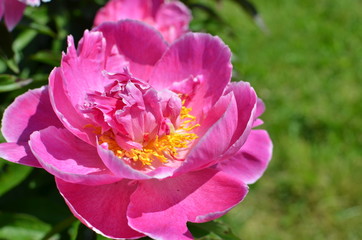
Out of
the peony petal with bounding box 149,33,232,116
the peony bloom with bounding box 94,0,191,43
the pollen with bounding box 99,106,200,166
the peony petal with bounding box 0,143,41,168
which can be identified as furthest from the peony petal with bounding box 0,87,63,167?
the peony bloom with bounding box 94,0,191,43

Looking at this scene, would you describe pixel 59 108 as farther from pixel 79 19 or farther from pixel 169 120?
pixel 79 19

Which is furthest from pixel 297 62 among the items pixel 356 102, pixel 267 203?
pixel 267 203

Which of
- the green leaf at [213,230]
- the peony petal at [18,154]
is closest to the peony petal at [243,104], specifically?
the green leaf at [213,230]

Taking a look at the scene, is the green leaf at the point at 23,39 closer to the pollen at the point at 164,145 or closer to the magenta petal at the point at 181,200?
the pollen at the point at 164,145

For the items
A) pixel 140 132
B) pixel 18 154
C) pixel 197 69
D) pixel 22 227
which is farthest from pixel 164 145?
pixel 22 227

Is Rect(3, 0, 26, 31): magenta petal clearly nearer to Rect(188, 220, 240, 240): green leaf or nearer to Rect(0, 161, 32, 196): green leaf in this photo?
Rect(0, 161, 32, 196): green leaf

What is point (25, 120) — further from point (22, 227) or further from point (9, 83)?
point (22, 227)
